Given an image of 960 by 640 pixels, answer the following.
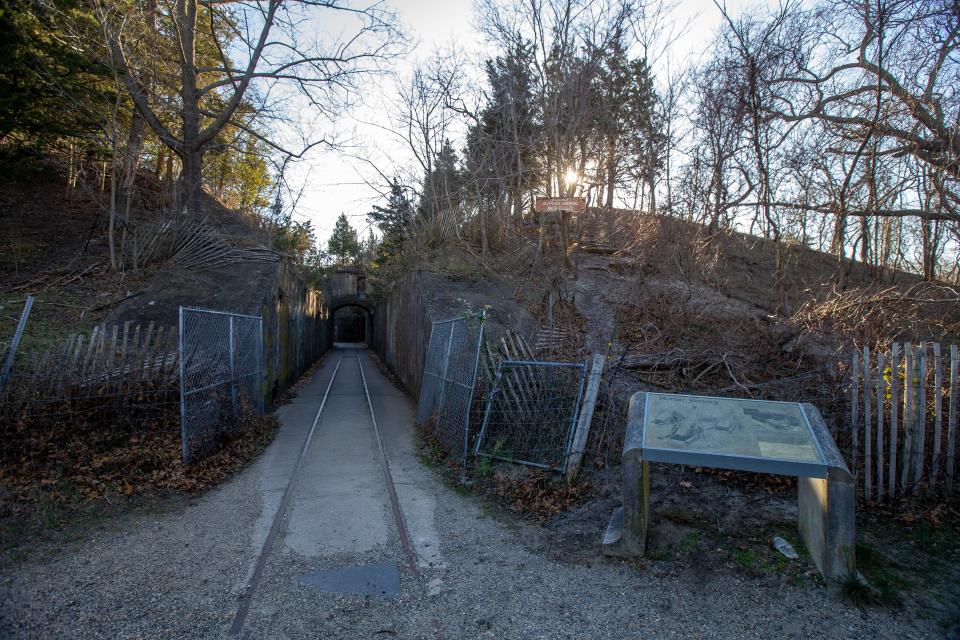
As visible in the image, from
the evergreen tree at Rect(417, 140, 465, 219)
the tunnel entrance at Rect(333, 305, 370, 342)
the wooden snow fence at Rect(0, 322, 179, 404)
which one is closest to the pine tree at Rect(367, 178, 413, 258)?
the evergreen tree at Rect(417, 140, 465, 219)

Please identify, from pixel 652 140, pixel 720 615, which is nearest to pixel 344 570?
pixel 720 615

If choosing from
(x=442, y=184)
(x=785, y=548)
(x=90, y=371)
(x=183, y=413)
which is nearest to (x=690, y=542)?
(x=785, y=548)

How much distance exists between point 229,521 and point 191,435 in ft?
6.98

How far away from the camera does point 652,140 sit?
18.0 m

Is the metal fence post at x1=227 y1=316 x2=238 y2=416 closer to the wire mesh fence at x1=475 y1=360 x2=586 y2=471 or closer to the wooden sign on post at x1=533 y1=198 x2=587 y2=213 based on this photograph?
the wire mesh fence at x1=475 y1=360 x2=586 y2=471

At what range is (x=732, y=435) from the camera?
14.9 feet

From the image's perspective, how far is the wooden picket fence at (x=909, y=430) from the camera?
521 cm

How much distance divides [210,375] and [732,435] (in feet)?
24.4

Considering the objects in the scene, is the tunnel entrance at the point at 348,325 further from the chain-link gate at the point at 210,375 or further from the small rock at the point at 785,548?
the small rock at the point at 785,548

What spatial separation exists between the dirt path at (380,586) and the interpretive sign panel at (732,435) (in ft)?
3.17

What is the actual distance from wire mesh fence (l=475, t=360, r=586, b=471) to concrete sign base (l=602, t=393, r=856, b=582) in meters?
1.74

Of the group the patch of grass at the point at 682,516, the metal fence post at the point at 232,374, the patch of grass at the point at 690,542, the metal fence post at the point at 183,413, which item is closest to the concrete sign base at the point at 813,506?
the patch of grass at the point at 690,542

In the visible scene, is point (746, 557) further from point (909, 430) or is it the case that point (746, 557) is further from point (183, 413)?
point (183, 413)

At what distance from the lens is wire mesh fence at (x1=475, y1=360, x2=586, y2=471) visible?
709 cm
